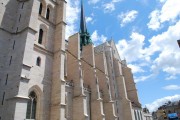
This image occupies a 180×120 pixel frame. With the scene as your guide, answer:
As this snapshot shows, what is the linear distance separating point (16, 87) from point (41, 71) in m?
3.91

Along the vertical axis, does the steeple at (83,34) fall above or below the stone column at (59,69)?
above

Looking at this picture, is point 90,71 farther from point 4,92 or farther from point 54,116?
point 4,92

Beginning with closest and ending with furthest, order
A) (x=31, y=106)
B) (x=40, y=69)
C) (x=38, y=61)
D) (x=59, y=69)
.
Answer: (x=31, y=106) → (x=40, y=69) → (x=38, y=61) → (x=59, y=69)

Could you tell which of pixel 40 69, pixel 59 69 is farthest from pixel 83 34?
pixel 40 69

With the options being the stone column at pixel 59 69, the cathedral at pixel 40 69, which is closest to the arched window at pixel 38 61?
the cathedral at pixel 40 69

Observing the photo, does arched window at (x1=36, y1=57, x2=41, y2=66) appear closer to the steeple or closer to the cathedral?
the cathedral

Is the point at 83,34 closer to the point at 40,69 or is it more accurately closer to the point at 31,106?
the point at 40,69

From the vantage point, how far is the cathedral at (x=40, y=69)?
14155 millimetres

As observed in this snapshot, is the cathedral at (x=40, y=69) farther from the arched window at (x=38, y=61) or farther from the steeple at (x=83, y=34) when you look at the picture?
the steeple at (x=83, y=34)

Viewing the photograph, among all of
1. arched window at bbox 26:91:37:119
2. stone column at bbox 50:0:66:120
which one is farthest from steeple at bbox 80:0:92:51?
arched window at bbox 26:91:37:119

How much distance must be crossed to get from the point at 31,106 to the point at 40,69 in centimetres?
368

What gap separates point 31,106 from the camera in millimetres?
15398

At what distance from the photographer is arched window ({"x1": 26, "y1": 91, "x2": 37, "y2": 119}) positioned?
15.0 metres

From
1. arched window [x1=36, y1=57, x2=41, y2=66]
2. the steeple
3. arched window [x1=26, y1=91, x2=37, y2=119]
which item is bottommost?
arched window [x1=26, y1=91, x2=37, y2=119]
